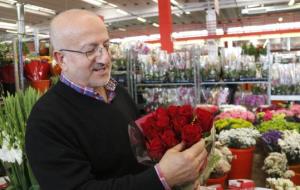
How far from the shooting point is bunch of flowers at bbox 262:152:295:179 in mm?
1683

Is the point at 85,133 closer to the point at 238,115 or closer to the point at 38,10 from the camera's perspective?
the point at 238,115

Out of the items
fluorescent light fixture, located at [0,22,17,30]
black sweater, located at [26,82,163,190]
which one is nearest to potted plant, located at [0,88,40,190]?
black sweater, located at [26,82,163,190]

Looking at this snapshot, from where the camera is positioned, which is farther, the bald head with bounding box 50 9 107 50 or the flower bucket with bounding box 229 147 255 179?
the flower bucket with bounding box 229 147 255 179

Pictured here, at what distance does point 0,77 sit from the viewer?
432 cm

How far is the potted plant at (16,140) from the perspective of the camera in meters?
1.68

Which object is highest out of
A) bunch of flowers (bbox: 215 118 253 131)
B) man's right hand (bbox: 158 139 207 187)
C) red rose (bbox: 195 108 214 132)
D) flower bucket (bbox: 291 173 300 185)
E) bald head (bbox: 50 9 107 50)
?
bald head (bbox: 50 9 107 50)

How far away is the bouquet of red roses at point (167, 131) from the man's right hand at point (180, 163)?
26mm

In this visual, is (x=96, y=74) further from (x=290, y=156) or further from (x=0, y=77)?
(x=0, y=77)

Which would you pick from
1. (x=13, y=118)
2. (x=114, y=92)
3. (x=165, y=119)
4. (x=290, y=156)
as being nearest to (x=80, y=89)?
(x=114, y=92)

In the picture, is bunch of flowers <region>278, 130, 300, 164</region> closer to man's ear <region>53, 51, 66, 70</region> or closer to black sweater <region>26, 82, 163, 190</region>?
black sweater <region>26, 82, 163, 190</region>

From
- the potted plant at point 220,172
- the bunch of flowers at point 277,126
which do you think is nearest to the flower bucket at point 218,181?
the potted plant at point 220,172

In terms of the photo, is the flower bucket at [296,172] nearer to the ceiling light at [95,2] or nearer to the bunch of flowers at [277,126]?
the bunch of flowers at [277,126]

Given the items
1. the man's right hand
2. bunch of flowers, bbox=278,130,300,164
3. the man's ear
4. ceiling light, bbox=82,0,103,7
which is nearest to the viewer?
the man's right hand

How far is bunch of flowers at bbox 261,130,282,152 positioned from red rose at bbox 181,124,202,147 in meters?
0.99
